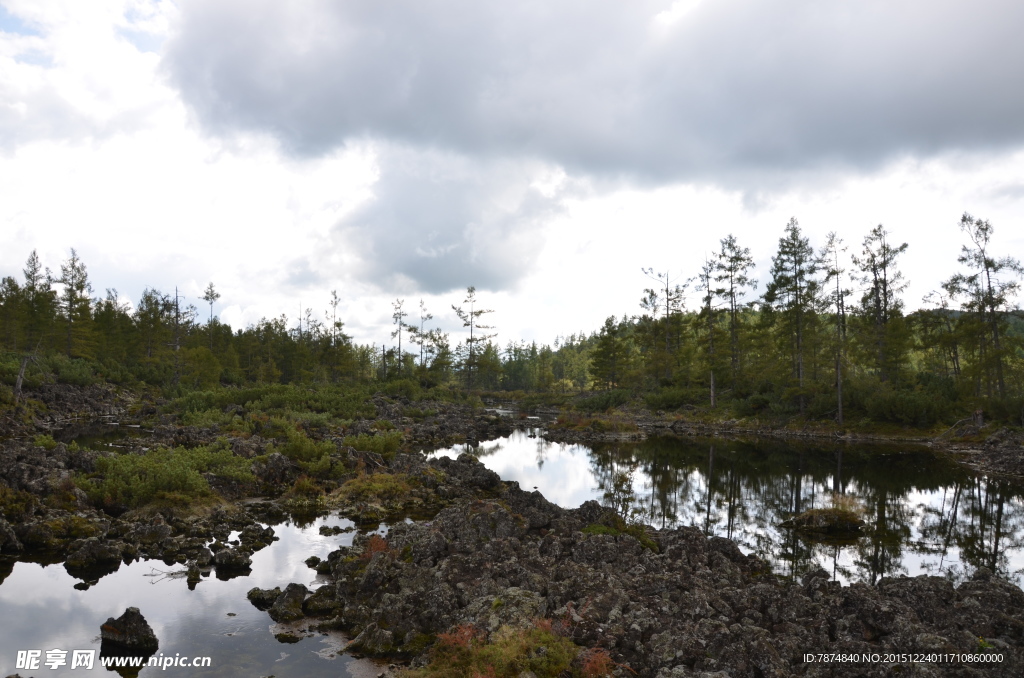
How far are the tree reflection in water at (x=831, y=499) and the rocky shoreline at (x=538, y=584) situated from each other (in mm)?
3762

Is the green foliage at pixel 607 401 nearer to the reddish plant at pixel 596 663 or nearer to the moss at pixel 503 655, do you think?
the moss at pixel 503 655

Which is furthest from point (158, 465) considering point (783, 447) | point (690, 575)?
point (783, 447)

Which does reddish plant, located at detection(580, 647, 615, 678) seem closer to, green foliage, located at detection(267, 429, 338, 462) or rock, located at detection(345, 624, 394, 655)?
rock, located at detection(345, 624, 394, 655)

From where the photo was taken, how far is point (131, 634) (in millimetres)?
9492

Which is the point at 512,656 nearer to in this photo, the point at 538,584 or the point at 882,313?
the point at 538,584

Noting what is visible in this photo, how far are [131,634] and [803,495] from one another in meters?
23.7

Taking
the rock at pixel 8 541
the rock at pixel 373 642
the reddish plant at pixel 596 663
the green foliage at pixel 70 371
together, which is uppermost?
the green foliage at pixel 70 371

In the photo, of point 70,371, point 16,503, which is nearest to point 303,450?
point 16,503

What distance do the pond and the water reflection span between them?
11.3 m

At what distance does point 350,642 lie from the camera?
32.7 feet

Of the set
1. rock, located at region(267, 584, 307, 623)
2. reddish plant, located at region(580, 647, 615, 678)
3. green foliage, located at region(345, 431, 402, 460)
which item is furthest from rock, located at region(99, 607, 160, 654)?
green foliage, located at region(345, 431, 402, 460)

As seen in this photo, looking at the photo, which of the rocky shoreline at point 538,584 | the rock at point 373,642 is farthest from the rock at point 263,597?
the rock at point 373,642

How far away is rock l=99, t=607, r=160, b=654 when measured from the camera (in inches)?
372

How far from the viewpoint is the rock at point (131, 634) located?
31.0 feet
